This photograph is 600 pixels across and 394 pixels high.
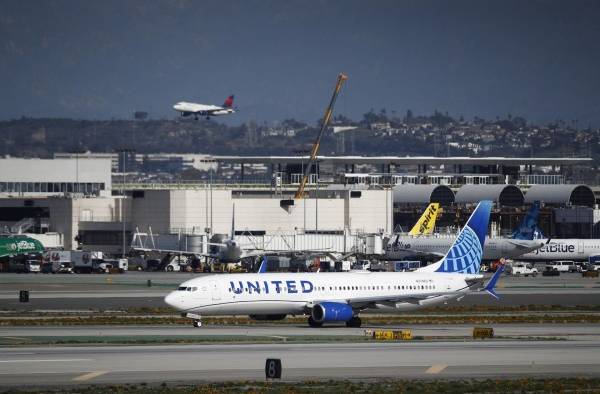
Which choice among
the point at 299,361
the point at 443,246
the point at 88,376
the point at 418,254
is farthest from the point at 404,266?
the point at 88,376

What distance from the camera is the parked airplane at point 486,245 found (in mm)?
163875

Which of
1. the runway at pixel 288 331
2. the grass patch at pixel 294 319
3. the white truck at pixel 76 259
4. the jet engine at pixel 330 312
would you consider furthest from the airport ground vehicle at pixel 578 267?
the jet engine at pixel 330 312

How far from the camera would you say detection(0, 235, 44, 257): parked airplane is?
538 ft

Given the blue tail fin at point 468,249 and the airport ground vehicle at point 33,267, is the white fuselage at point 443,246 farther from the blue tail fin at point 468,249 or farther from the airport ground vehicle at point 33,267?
the blue tail fin at point 468,249

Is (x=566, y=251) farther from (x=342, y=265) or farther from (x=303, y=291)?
(x=303, y=291)

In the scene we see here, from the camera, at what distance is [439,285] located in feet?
262

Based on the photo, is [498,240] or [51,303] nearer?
[51,303]

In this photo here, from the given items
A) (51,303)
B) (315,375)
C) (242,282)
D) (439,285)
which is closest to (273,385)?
(315,375)

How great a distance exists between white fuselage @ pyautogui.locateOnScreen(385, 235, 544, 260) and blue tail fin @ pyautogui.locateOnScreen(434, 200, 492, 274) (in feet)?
259

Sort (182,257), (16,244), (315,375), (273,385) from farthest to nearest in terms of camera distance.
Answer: (182,257) < (16,244) < (315,375) < (273,385)

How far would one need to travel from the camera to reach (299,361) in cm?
5619

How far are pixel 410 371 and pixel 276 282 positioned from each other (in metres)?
23.9

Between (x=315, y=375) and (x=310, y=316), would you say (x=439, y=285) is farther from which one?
(x=315, y=375)

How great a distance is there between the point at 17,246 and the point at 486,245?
62.0 metres
